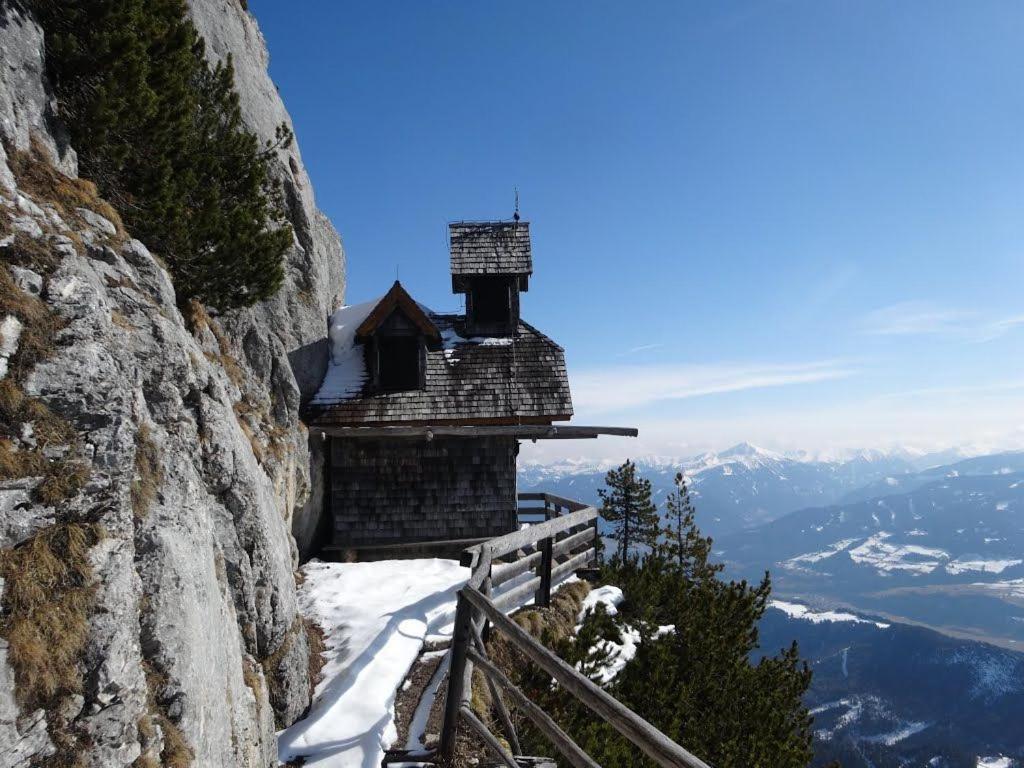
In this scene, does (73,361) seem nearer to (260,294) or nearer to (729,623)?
(260,294)

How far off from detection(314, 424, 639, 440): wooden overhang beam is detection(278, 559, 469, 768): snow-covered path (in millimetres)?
3024

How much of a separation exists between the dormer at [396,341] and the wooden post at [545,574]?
710 centimetres

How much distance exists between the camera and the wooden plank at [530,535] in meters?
7.61

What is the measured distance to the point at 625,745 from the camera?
312 inches

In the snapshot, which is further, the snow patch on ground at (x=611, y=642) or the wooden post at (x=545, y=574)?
the wooden post at (x=545, y=574)

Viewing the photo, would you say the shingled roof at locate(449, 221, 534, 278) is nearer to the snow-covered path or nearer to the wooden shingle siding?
the wooden shingle siding

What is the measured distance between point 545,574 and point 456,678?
4.86 m

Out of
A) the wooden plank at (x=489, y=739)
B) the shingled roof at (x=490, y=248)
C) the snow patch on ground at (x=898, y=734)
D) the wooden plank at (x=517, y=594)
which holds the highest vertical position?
the shingled roof at (x=490, y=248)

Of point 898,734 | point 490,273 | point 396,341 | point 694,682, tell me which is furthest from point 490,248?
point 898,734

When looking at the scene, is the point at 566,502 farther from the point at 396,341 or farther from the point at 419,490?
the point at 396,341

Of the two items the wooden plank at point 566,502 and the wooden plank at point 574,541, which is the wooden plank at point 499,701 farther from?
the wooden plank at point 566,502

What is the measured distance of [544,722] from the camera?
441 centimetres

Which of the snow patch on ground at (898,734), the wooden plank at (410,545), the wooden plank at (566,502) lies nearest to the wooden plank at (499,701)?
the wooden plank at (566,502)

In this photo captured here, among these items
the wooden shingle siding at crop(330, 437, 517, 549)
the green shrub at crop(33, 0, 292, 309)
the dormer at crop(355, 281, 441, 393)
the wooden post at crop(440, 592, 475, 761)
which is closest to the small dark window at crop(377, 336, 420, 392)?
the dormer at crop(355, 281, 441, 393)
